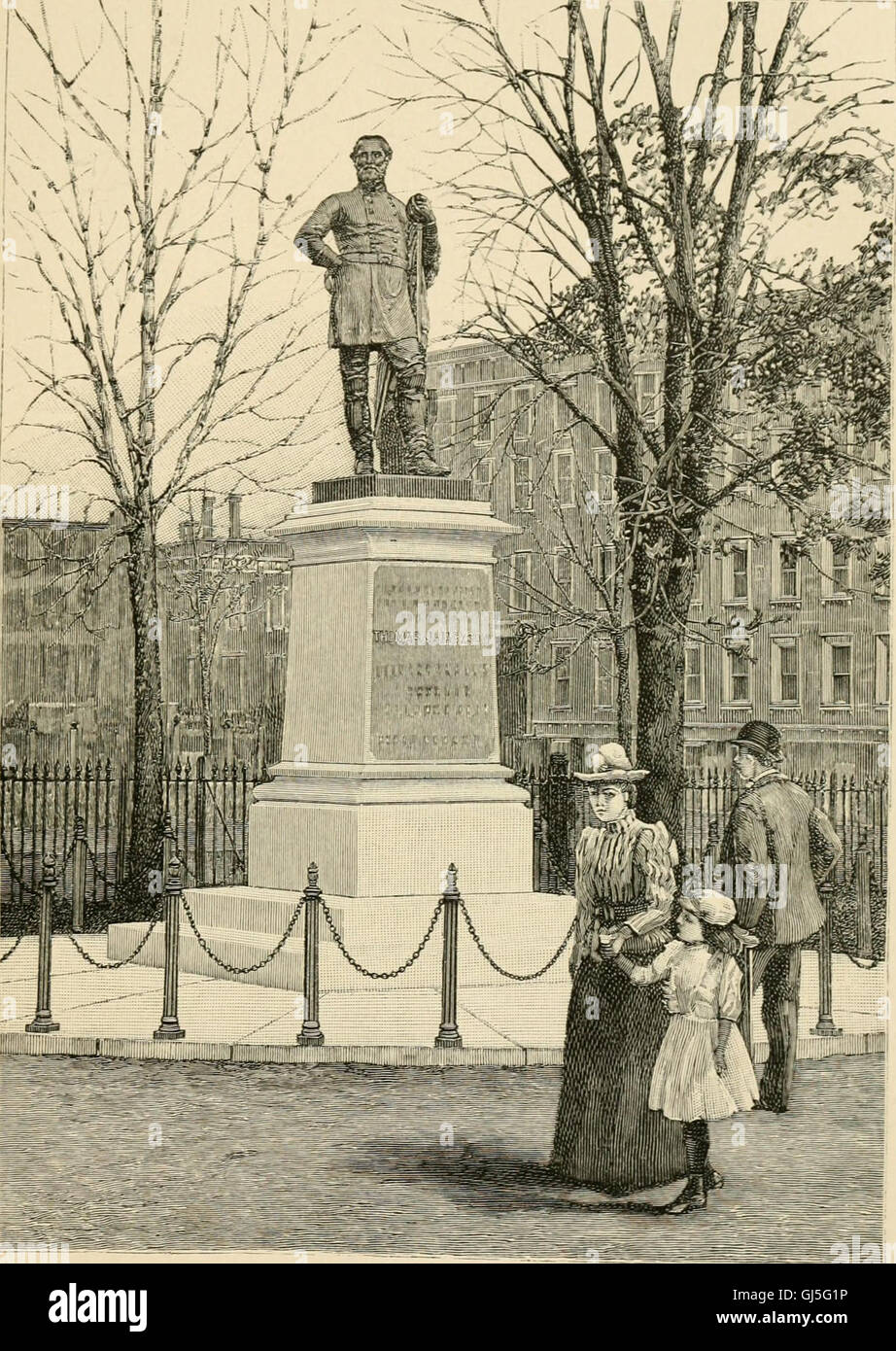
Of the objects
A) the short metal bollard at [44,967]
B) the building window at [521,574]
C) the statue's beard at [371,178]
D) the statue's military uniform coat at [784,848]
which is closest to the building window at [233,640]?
the building window at [521,574]

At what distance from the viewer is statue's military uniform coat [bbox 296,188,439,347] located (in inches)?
546

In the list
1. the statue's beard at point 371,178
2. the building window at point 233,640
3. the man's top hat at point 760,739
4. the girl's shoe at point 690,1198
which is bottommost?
the girl's shoe at point 690,1198

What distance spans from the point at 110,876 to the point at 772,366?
927 cm

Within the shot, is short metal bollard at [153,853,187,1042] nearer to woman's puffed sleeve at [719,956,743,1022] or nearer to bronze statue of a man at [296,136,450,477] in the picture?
bronze statue of a man at [296,136,450,477]

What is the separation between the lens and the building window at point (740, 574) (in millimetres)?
27891

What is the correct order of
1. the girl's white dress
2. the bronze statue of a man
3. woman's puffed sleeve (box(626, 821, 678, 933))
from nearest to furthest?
the girl's white dress, woman's puffed sleeve (box(626, 821, 678, 933)), the bronze statue of a man

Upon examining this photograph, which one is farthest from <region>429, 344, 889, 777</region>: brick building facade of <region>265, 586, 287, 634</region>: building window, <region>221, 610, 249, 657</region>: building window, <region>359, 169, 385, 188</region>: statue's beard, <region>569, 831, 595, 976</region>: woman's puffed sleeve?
<region>569, 831, 595, 976</region>: woman's puffed sleeve

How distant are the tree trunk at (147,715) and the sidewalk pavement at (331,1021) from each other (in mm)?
3516

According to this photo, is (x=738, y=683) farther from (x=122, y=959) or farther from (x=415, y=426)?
(x=122, y=959)

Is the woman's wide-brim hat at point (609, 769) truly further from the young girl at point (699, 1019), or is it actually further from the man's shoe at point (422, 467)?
the man's shoe at point (422, 467)

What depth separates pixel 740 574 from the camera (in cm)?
2897

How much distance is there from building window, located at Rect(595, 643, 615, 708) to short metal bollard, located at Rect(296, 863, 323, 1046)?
12726 millimetres

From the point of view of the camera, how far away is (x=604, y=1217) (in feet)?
30.2

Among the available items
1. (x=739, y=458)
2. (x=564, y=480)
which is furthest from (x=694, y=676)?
(x=739, y=458)
